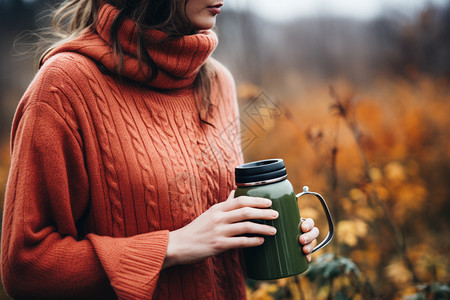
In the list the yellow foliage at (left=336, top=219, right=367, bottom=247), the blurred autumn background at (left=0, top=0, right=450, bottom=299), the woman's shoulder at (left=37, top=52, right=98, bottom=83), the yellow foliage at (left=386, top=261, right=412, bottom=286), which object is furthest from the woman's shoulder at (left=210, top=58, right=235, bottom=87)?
the yellow foliage at (left=386, top=261, right=412, bottom=286)

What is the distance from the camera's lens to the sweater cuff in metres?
0.91

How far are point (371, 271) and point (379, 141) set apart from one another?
224 centimetres

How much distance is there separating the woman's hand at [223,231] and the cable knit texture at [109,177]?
57 mm

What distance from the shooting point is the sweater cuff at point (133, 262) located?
2.97 ft

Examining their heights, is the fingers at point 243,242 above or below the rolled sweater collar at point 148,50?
below

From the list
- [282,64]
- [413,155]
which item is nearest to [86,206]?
[413,155]

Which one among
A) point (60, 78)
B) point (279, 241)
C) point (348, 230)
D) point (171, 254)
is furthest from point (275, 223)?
point (348, 230)

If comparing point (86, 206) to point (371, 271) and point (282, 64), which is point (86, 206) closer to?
point (371, 271)

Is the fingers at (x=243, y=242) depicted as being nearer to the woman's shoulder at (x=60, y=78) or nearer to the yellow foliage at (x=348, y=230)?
the woman's shoulder at (x=60, y=78)

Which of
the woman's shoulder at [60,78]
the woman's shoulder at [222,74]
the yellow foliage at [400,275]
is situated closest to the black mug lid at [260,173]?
the woman's shoulder at [60,78]

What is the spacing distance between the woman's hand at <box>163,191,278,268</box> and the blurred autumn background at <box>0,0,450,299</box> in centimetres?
83

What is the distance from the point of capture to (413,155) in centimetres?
443

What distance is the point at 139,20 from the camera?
1123 millimetres

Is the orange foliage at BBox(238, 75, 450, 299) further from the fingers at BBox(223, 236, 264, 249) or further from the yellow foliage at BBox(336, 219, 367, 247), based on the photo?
the fingers at BBox(223, 236, 264, 249)
